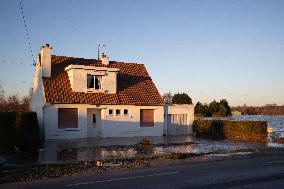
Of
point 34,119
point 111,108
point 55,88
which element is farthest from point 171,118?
point 34,119

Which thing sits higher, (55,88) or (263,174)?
(55,88)

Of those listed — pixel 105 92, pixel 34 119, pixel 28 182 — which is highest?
pixel 105 92

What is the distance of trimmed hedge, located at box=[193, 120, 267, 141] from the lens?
1208 inches

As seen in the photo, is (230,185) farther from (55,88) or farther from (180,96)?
(180,96)

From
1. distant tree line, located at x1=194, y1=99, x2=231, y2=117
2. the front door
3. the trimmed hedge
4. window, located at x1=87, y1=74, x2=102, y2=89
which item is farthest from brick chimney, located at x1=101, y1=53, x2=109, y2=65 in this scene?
distant tree line, located at x1=194, y1=99, x2=231, y2=117

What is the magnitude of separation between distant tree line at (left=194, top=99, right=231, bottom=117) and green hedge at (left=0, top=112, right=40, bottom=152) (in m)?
56.6

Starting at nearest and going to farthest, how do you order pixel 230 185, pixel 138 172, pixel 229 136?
1. pixel 230 185
2. pixel 138 172
3. pixel 229 136

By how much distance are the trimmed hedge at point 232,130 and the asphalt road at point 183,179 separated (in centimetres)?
1591

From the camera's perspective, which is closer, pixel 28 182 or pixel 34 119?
pixel 28 182

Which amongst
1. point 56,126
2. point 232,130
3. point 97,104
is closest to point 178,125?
point 232,130

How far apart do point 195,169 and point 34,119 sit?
1284 centimetres

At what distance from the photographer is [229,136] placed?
3266cm

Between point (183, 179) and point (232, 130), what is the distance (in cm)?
2138

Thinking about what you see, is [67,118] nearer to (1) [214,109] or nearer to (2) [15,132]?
(2) [15,132]
